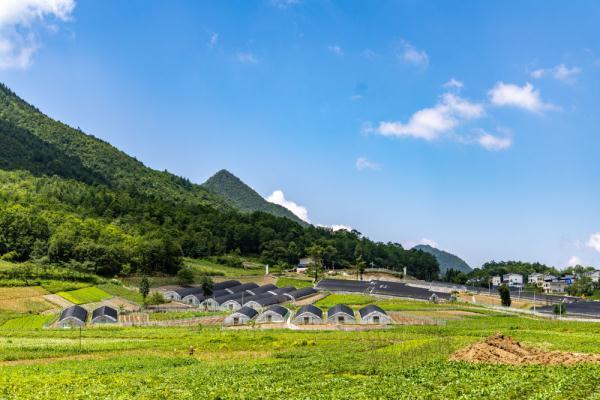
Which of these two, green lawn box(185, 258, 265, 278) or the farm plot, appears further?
Answer: green lawn box(185, 258, 265, 278)

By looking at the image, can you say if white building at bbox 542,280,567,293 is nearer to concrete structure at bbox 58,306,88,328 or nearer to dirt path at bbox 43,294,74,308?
dirt path at bbox 43,294,74,308

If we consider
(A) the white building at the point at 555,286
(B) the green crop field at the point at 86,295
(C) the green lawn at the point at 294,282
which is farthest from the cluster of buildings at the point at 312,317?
(A) the white building at the point at 555,286

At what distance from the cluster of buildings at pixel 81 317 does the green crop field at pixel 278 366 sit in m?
4.81

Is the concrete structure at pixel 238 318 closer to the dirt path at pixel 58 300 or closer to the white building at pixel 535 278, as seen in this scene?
the dirt path at pixel 58 300

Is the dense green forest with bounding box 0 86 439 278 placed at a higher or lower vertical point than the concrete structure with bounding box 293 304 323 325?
higher

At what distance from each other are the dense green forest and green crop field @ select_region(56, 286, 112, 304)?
13132 mm

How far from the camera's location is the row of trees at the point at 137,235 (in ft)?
318

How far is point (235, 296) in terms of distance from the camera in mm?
83938

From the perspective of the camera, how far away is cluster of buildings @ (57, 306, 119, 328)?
5881 centimetres

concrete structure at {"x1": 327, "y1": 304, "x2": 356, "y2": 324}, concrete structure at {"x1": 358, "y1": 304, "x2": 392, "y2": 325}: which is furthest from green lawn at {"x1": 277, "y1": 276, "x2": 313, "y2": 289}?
concrete structure at {"x1": 358, "y1": 304, "x2": 392, "y2": 325}

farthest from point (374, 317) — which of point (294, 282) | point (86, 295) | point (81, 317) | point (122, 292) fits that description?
point (294, 282)

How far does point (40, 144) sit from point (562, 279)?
187608 mm

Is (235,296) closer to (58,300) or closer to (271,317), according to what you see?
(271,317)

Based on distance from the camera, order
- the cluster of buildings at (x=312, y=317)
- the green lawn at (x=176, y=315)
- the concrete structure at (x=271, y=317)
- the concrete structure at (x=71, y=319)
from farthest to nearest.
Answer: the green lawn at (x=176, y=315) < the concrete structure at (x=271, y=317) < the cluster of buildings at (x=312, y=317) < the concrete structure at (x=71, y=319)
